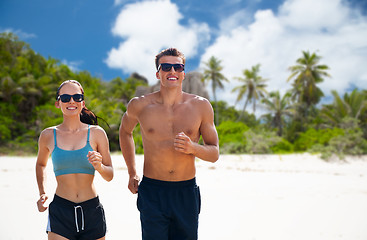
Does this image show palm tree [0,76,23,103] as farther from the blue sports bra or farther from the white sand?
the blue sports bra

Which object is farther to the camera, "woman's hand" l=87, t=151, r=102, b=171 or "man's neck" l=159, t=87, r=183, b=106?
"man's neck" l=159, t=87, r=183, b=106

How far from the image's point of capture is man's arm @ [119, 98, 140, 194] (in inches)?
98.7

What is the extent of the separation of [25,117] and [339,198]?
86.2 feet

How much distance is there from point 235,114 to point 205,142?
3535 cm

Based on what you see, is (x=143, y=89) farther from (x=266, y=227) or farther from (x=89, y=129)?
(x=89, y=129)

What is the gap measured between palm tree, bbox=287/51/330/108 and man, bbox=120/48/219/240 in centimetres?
2986

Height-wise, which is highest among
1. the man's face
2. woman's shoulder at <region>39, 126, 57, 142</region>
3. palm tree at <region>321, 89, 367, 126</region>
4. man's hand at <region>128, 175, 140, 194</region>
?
palm tree at <region>321, 89, 367, 126</region>

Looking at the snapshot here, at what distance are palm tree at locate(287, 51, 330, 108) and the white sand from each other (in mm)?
20413

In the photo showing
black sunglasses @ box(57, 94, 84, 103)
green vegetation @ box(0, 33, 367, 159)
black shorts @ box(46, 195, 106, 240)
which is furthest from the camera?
green vegetation @ box(0, 33, 367, 159)

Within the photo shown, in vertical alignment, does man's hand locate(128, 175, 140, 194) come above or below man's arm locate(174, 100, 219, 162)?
below

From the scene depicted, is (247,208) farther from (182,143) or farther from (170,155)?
(182,143)

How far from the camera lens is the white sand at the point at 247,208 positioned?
16.4 feet

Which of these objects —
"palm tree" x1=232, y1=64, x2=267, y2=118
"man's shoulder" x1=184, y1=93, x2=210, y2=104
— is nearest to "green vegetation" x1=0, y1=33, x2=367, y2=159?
"palm tree" x1=232, y1=64, x2=267, y2=118

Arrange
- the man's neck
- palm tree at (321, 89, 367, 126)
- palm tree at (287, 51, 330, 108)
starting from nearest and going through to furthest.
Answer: the man's neck
palm tree at (321, 89, 367, 126)
palm tree at (287, 51, 330, 108)
